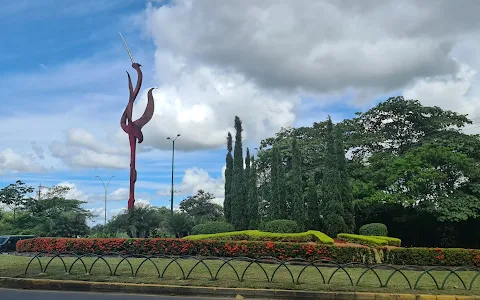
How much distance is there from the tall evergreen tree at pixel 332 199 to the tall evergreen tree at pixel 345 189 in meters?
0.43

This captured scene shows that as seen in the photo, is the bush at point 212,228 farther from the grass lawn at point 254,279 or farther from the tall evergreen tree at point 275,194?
the grass lawn at point 254,279

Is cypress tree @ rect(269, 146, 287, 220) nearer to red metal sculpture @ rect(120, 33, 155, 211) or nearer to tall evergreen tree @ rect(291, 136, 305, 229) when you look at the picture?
tall evergreen tree @ rect(291, 136, 305, 229)

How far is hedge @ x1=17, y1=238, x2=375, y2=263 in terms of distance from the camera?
17.1m

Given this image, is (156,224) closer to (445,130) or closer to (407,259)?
(407,259)

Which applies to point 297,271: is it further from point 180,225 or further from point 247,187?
point 247,187

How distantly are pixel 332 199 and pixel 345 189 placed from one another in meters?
1.51

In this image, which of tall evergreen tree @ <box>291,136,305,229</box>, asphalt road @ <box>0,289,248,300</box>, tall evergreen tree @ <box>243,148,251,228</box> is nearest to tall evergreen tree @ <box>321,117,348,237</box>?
tall evergreen tree @ <box>291,136,305,229</box>

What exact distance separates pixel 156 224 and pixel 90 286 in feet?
50.7

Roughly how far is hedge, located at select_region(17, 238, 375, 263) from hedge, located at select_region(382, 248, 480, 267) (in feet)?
3.11


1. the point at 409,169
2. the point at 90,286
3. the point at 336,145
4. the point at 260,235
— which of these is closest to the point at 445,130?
the point at 409,169

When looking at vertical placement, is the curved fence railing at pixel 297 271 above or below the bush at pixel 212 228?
below

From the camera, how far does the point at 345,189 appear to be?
80.6ft

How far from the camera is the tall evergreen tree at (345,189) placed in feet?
79.0

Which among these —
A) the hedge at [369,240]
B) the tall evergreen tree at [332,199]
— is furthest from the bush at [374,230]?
the hedge at [369,240]
